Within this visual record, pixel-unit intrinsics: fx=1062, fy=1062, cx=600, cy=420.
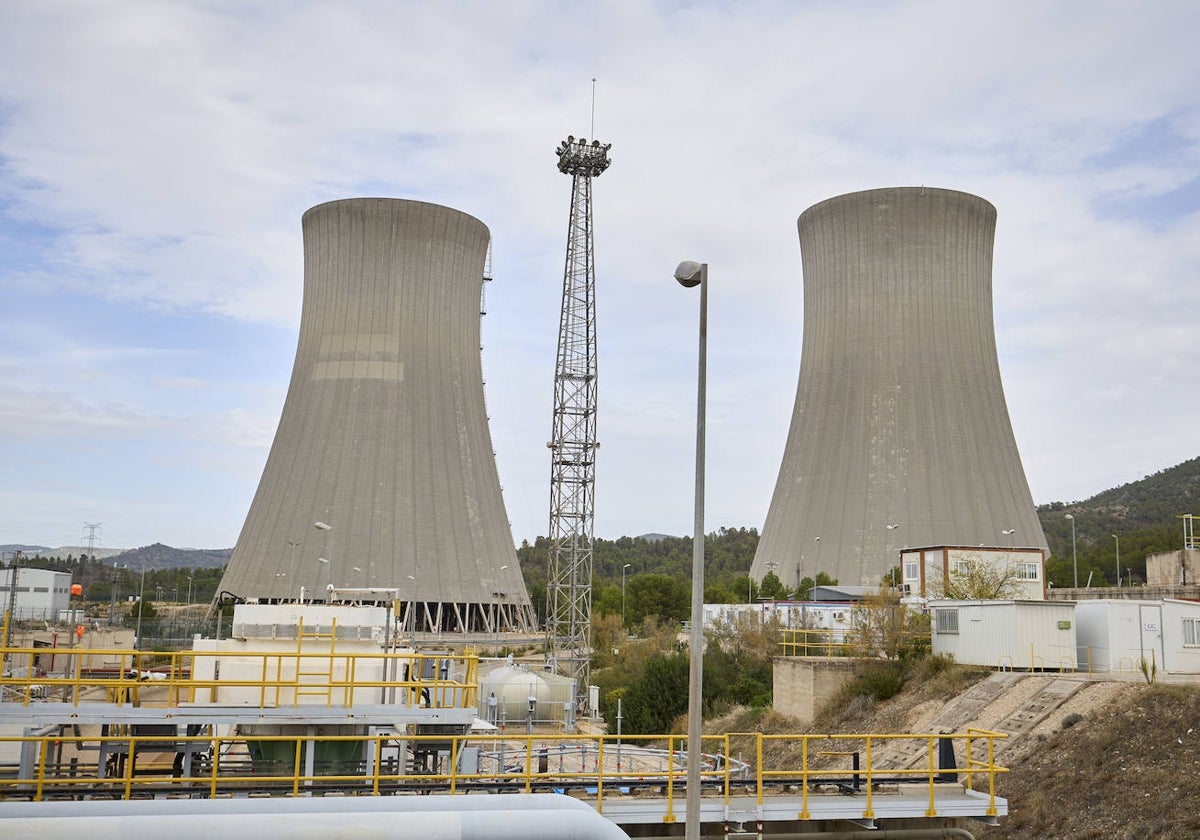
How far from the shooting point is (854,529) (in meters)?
40.2

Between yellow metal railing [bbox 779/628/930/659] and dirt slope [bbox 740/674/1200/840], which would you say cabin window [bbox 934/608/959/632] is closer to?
yellow metal railing [bbox 779/628/930/659]

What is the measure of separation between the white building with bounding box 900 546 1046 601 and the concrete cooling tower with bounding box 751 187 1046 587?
5384 millimetres

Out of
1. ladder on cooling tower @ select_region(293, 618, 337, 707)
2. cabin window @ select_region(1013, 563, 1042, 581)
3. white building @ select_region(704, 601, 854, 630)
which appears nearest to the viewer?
ladder on cooling tower @ select_region(293, 618, 337, 707)

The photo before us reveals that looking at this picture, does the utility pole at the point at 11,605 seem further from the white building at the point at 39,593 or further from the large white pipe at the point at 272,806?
the white building at the point at 39,593

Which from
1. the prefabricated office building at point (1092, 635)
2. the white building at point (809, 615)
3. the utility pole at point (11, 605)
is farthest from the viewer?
the white building at point (809, 615)

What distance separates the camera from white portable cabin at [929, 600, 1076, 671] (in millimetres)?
22234

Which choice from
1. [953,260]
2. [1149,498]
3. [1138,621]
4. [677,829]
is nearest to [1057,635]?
[1138,621]

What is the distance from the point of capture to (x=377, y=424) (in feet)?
146

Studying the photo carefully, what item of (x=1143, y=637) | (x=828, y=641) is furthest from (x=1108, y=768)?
(x=828, y=641)

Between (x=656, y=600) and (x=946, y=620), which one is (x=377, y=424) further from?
(x=946, y=620)

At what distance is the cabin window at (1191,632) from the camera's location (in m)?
21.7

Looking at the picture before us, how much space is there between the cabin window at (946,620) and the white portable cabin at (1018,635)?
25 centimetres

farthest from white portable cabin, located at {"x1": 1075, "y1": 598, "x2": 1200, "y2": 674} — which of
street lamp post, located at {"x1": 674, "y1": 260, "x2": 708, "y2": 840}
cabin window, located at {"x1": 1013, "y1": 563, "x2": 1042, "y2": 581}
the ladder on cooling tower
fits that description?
street lamp post, located at {"x1": 674, "y1": 260, "x2": 708, "y2": 840}

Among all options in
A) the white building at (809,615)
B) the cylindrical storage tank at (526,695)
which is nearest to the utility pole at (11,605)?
the cylindrical storage tank at (526,695)
